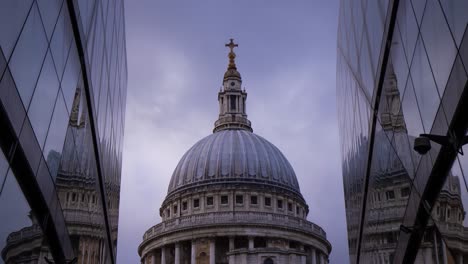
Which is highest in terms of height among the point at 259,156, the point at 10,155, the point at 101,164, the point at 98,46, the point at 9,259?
the point at 259,156

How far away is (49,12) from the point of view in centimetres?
1462

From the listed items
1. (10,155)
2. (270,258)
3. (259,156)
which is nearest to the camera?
(10,155)

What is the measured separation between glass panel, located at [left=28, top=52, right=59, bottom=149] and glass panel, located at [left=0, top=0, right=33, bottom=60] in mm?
2072

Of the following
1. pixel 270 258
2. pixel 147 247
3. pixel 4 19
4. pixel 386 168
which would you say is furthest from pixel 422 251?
pixel 147 247

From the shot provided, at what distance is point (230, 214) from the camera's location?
298 feet

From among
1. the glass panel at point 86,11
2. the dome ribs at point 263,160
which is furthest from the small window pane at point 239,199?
the glass panel at point 86,11

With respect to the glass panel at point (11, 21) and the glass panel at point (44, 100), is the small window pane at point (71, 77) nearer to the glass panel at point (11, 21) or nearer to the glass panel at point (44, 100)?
the glass panel at point (44, 100)

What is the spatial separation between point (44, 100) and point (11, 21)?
3.67 metres

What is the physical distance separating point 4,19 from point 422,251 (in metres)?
11.4

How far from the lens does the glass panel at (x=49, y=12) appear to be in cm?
1395

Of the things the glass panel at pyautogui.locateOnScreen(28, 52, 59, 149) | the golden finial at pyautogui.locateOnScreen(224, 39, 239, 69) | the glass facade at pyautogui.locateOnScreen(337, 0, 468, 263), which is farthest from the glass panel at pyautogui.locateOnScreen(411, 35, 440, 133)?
the golden finial at pyautogui.locateOnScreen(224, 39, 239, 69)

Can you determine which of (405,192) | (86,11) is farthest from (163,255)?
(405,192)

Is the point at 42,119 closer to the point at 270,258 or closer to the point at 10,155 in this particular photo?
the point at 10,155

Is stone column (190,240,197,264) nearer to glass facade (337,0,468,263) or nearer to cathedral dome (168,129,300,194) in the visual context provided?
cathedral dome (168,129,300,194)
